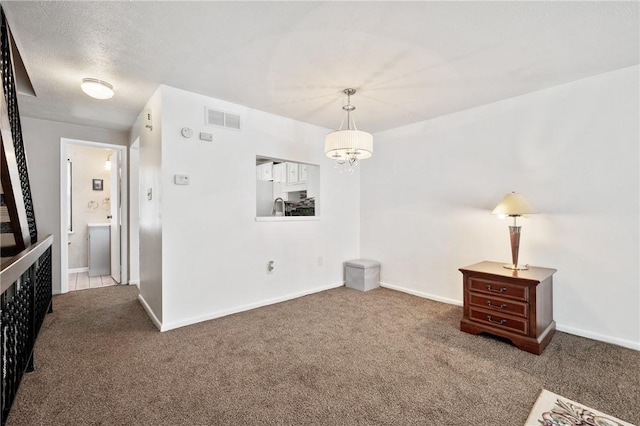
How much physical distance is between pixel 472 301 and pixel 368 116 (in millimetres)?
2349

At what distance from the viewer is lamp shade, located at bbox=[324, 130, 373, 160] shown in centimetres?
273

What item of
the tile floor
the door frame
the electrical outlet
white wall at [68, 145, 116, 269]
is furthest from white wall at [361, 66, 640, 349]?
white wall at [68, 145, 116, 269]

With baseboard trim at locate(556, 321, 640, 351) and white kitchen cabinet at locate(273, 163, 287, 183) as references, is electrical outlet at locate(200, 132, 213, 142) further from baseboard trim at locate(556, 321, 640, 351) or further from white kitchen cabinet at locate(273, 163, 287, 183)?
baseboard trim at locate(556, 321, 640, 351)

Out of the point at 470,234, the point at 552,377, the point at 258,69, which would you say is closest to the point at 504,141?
the point at 470,234

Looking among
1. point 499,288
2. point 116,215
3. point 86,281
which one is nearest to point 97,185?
point 116,215

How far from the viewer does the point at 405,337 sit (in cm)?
267

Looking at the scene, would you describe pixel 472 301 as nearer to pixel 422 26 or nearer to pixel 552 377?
pixel 552 377

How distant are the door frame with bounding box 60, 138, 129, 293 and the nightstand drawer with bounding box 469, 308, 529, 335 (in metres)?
4.73

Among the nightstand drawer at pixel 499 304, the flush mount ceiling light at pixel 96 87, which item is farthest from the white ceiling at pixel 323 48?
the nightstand drawer at pixel 499 304

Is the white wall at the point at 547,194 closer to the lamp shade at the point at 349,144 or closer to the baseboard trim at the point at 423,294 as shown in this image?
the baseboard trim at the point at 423,294

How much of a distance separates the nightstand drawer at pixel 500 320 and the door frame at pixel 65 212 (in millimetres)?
4731

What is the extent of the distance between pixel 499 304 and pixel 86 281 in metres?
5.75

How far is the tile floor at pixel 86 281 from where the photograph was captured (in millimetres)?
4496

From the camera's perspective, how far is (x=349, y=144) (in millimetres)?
2723
